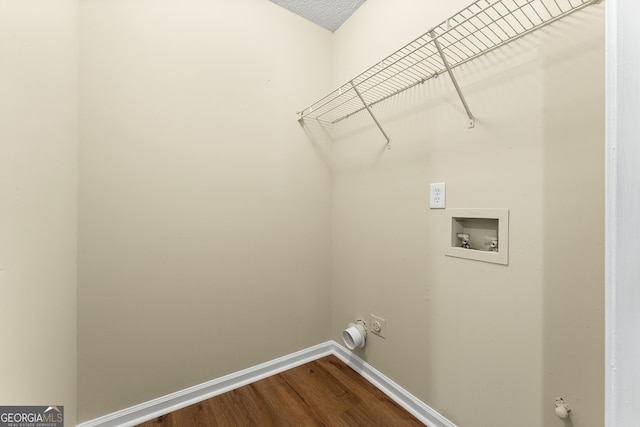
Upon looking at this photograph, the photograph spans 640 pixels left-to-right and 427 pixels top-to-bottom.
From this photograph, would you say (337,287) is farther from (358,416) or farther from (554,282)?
(554,282)

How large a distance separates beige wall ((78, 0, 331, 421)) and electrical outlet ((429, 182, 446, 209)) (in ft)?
2.45

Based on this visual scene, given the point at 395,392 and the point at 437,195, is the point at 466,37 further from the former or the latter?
the point at 395,392

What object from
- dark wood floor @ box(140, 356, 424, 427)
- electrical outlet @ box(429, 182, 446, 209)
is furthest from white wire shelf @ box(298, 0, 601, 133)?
dark wood floor @ box(140, 356, 424, 427)

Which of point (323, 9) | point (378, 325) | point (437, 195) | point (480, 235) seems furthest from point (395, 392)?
point (323, 9)

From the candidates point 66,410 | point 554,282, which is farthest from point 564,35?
point 66,410

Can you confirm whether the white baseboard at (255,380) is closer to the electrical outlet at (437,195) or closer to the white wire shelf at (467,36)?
the electrical outlet at (437,195)

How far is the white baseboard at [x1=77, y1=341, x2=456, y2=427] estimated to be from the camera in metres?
1.14

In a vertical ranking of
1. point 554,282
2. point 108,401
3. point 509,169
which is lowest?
point 108,401

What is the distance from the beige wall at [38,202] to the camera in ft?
1.90

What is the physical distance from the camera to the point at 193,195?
1.28 meters

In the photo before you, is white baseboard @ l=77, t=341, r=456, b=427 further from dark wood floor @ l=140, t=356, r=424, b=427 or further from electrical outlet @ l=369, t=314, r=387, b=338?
electrical outlet @ l=369, t=314, r=387, b=338

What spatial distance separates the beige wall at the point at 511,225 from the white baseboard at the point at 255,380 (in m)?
0.06

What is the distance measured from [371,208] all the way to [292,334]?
0.93m

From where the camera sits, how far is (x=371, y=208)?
4.80ft
